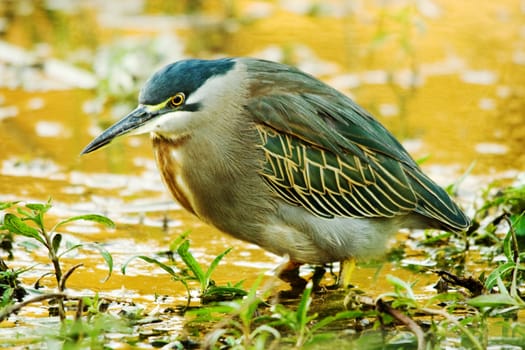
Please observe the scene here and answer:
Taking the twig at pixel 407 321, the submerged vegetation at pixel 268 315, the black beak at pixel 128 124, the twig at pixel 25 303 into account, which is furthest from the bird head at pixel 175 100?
the twig at pixel 407 321

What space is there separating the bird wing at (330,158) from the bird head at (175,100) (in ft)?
0.70

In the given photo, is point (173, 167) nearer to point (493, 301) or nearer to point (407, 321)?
point (407, 321)

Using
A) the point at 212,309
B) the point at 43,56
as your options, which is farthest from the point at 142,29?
the point at 212,309

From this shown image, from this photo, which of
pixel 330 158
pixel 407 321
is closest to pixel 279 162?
pixel 330 158

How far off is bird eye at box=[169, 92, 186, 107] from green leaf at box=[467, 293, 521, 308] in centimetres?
179

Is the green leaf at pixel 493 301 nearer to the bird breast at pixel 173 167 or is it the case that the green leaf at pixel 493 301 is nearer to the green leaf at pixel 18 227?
the bird breast at pixel 173 167

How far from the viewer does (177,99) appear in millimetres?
4961

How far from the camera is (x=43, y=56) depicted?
380 inches

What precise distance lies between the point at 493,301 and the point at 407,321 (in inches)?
15.6

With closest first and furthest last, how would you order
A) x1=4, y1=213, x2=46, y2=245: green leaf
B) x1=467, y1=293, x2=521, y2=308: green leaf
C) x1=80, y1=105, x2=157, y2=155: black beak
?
x1=467, y1=293, x2=521, y2=308: green leaf, x1=4, y1=213, x2=46, y2=245: green leaf, x1=80, y1=105, x2=157, y2=155: black beak

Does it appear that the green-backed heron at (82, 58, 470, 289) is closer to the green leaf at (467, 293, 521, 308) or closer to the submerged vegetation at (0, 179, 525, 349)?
the submerged vegetation at (0, 179, 525, 349)

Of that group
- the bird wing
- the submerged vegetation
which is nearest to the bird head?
the bird wing

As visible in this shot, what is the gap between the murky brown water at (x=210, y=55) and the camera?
596cm

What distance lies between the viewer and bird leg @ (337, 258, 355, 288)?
5207mm
